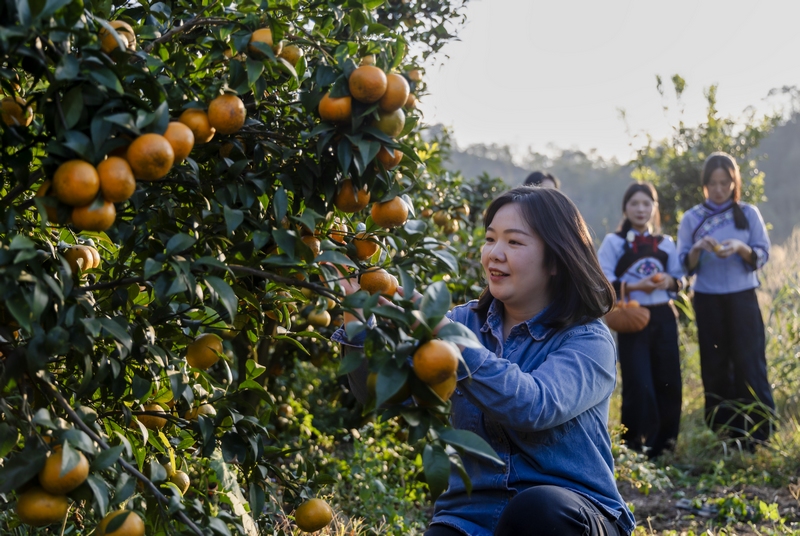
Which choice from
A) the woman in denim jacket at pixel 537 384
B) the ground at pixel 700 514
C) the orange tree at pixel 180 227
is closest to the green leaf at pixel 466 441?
the orange tree at pixel 180 227

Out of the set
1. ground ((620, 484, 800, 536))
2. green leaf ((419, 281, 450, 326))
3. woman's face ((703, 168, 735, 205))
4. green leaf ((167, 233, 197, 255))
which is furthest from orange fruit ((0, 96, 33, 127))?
Answer: woman's face ((703, 168, 735, 205))

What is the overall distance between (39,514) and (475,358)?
0.78m

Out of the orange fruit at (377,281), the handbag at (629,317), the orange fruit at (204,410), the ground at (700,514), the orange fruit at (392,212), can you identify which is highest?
the orange fruit at (392,212)

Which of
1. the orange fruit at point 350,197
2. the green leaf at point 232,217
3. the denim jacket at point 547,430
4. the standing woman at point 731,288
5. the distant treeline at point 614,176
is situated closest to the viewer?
the green leaf at point 232,217

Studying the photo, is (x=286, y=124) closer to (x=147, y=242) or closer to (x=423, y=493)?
(x=147, y=242)

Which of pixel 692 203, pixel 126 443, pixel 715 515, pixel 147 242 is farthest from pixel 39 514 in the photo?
pixel 692 203

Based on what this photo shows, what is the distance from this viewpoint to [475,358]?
149 centimetres

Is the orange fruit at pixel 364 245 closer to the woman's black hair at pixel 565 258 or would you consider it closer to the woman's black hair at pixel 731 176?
the woman's black hair at pixel 565 258

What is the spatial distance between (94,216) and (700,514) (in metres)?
3.17

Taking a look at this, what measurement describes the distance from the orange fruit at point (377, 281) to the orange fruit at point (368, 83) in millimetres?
276

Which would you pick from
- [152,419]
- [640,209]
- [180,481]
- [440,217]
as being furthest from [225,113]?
[640,209]

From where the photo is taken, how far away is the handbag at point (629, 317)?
4309 mm

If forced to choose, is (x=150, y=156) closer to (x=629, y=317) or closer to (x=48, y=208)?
(x=48, y=208)

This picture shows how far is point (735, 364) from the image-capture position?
15.1 ft
